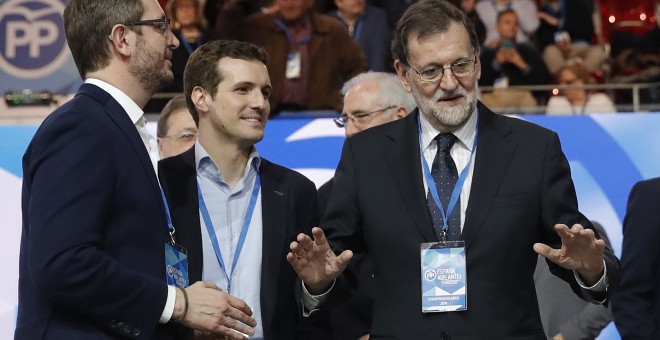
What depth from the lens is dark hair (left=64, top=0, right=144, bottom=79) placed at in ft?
10.3

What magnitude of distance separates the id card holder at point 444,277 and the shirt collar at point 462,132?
0.37m

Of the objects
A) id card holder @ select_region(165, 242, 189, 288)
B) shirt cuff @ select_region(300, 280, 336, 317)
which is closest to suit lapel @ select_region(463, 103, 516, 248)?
shirt cuff @ select_region(300, 280, 336, 317)

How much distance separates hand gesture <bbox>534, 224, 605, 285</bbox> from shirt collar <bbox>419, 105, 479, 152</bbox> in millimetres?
494

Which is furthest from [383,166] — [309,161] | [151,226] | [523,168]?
[309,161]

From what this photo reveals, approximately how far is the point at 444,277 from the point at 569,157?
2700 millimetres

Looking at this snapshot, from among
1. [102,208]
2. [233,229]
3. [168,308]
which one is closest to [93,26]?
[102,208]

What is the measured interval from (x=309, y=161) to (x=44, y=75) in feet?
6.03

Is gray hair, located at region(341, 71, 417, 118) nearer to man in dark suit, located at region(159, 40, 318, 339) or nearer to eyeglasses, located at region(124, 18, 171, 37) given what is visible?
man in dark suit, located at region(159, 40, 318, 339)

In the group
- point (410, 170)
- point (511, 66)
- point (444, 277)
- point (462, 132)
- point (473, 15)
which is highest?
point (473, 15)

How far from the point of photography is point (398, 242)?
326 cm

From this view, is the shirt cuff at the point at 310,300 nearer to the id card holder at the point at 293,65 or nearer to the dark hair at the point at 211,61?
the dark hair at the point at 211,61

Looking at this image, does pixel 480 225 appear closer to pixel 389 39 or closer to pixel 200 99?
pixel 200 99

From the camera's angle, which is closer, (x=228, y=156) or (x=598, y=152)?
(x=228, y=156)

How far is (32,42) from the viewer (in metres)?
6.48
